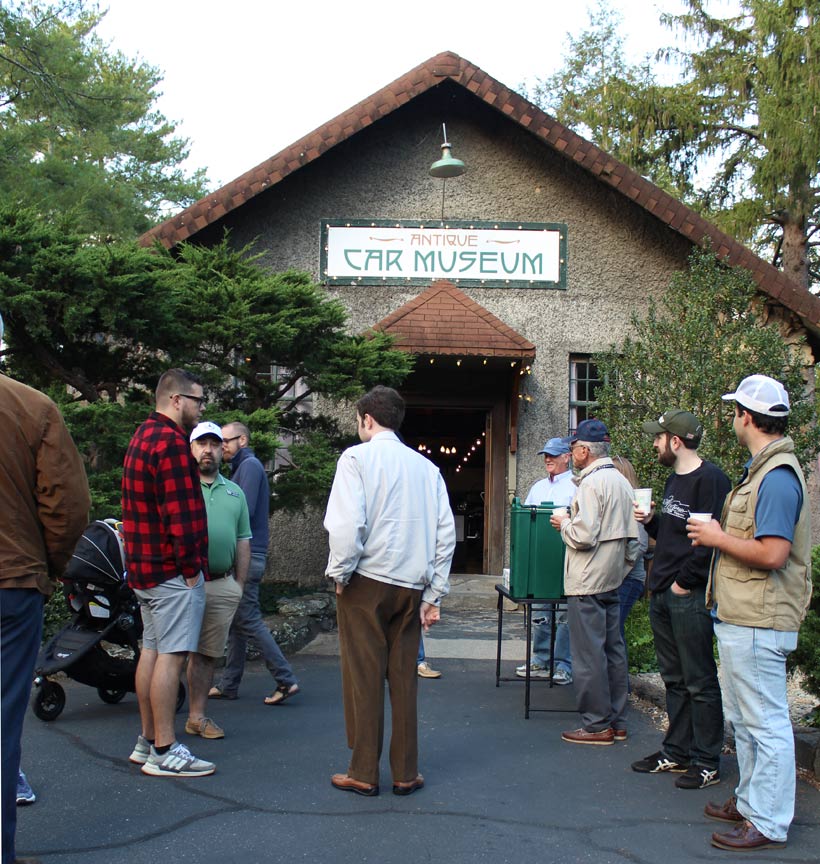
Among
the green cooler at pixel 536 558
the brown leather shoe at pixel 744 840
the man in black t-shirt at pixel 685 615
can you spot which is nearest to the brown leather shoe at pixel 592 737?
the man in black t-shirt at pixel 685 615

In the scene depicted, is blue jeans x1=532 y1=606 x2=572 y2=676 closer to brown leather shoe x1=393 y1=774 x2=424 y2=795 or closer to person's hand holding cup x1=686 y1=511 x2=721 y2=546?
brown leather shoe x1=393 y1=774 x2=424 y2=795

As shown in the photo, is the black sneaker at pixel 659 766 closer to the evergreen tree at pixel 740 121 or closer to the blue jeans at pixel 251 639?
the blue jeans at pixel 251 639

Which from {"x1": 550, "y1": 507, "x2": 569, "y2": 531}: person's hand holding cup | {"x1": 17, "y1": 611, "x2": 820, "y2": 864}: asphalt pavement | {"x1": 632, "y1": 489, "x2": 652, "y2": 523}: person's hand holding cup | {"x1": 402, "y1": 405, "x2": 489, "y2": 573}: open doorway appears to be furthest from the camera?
{"x1": 402, "y1": 405, "x2": 489, "y2": 573}: open doorway

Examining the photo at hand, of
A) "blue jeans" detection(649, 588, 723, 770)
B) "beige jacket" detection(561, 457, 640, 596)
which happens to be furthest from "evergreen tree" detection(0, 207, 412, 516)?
"blue jeans" detection(649, 588, 723, 770)

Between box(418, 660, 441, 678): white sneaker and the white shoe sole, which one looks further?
box(418, 660, 441, 678): white sneaker

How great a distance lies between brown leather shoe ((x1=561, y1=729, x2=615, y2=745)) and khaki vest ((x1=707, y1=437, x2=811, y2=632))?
74.7 inches

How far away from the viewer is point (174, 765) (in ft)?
16.7

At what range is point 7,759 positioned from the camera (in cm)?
361

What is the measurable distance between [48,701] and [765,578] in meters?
4.39

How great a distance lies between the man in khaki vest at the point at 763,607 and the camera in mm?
4258

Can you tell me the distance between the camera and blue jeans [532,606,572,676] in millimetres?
7895

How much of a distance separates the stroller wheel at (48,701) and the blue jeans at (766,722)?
415 cm

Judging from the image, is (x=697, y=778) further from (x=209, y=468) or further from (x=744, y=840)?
(x=209, y=468)

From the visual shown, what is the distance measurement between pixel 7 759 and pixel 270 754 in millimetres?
2220
